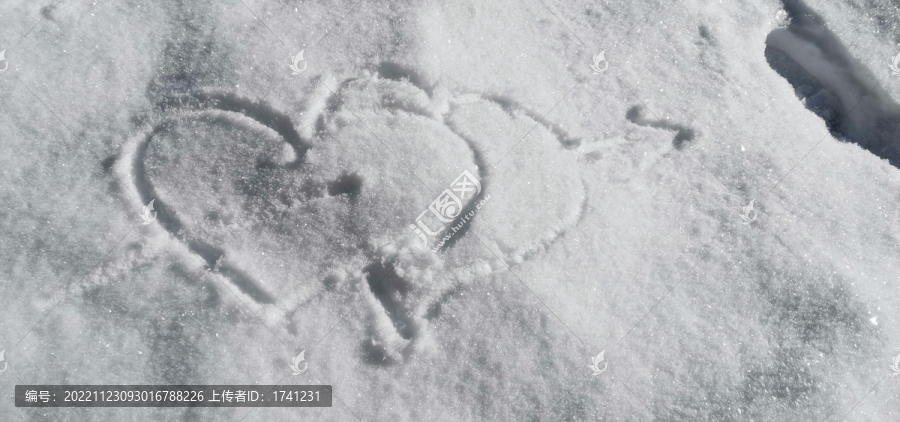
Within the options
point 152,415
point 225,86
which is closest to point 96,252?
point 152,415

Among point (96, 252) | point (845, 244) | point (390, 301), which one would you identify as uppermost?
point (845, 244)

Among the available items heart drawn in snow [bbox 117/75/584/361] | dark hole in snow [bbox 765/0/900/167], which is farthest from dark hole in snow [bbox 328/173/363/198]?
dark hole in snow [bbox 765/0/900/167]

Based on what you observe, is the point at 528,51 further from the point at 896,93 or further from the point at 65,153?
the point at 65,153

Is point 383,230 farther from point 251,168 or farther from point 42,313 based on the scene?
point 42,313

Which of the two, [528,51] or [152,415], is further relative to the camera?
[528,51]

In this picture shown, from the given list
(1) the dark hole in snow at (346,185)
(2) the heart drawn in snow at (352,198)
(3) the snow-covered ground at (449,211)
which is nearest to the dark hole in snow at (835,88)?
(3) the snow-covered ground at (449,211)

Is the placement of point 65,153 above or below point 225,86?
below
